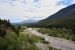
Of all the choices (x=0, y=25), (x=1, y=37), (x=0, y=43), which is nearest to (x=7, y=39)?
(x=1, y=37)

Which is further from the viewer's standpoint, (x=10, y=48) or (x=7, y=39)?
(x=7, y=39)

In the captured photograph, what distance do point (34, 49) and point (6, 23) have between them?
10.2m

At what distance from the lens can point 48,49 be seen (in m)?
32.2

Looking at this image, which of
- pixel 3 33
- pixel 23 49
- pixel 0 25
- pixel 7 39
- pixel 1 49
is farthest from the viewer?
pixel 0 25

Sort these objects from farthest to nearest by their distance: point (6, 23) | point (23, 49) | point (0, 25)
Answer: point (6, 23)
point (0, 25)
point (23, 49)

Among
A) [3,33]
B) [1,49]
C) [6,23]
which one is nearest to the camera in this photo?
[1,49]

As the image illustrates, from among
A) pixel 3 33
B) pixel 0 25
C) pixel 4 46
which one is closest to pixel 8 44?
pixel 4 46

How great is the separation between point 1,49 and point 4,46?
80 centimetres

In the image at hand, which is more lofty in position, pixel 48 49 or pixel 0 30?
pixel 0 30

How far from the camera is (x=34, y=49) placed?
84.0 ft

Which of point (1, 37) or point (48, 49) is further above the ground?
point (1, 37)

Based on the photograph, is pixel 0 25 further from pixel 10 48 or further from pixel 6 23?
pixel 10 48

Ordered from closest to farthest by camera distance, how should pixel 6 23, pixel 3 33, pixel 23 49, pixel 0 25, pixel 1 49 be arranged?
pixel 1 49
pixel 23 49
pixel 3 33
pixel 0 25
pixel 6 23

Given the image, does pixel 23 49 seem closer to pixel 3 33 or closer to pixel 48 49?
pixel 3 33
